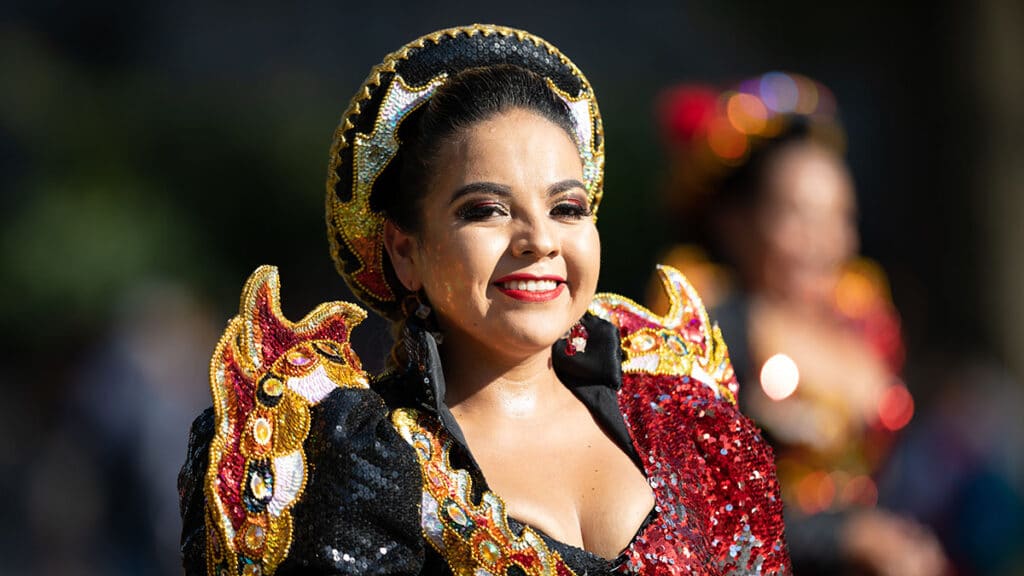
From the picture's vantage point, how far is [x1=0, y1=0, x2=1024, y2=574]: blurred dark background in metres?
8.23

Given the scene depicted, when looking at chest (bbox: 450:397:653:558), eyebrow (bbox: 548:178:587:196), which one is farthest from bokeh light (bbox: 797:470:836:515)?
eyebrow (bbox: 548:178:587:196)

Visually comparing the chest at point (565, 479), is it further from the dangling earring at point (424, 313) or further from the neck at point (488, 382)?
the dangling earring at point (424, 313)

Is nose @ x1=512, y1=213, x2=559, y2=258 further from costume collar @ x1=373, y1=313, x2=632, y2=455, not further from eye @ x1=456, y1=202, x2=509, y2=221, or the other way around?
costume collar @ x1=373, y1=313, x2=632, y2=455

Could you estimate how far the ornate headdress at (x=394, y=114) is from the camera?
3.05 meters

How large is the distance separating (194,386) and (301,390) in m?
5.74

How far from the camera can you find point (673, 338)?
10.9 ft

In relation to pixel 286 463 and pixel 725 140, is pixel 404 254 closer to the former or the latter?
pixel 286 463

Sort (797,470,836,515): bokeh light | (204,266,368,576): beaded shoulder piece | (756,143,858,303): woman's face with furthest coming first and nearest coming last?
(756,143,858,303): woman's face → (797,470,836,515): bokeh light → (204,266,368,576): beaded shoulder piece

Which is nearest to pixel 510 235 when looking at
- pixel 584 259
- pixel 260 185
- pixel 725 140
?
pixel 584 259

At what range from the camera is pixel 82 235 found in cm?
1355

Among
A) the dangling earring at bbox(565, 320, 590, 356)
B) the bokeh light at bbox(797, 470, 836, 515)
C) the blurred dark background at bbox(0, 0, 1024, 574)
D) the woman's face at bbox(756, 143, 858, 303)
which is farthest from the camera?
the blurred dark background at bbox(0, 0, 1024, 574)

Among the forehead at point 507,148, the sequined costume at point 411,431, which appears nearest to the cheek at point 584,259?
the forehead at point 507,148

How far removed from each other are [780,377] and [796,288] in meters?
0.43

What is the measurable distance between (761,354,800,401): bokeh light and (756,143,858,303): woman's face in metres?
0.36
